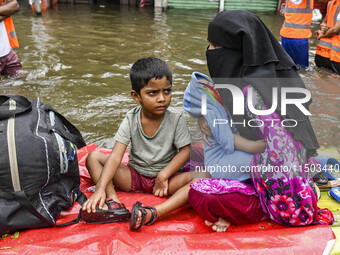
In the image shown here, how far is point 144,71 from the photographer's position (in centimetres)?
237

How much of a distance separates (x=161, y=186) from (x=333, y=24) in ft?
15.2

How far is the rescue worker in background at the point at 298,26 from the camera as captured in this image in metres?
5.94

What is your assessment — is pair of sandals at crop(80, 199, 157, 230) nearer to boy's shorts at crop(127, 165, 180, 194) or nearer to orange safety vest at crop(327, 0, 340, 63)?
boy's shorts at crop(127, 165, 180, 194)

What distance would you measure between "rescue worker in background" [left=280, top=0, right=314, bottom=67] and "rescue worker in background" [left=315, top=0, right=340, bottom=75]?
236mm

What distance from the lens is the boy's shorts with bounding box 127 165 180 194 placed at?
8.57ft

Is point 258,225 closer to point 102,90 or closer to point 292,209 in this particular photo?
point 292,209

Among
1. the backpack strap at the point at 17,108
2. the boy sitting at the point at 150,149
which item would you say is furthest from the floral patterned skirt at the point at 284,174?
the backpack strap at the point at 17,108

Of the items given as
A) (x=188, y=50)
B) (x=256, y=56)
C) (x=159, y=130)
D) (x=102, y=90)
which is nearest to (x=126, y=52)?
(x=188, y=50)

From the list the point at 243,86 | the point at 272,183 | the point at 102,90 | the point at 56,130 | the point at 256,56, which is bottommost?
the point at 102,90

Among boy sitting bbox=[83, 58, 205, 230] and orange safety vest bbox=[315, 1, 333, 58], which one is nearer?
boy sitting bbox=[83, 58, 205, 230]

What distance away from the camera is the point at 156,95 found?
94.7 inches

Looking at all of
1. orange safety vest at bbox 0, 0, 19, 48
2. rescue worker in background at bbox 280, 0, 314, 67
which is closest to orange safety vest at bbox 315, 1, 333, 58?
rescue worker in background at bbox 280, 0, 314, 67

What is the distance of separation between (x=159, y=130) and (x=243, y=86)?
69 centimetres

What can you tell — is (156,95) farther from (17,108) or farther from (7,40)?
(7,40)
